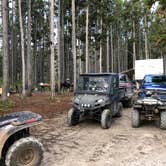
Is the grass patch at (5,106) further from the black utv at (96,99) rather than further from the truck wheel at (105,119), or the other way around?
the truck wheel at (105,119)

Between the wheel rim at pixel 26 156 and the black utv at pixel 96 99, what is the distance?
3963 millimetres

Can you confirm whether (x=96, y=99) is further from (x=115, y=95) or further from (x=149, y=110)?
(x=149, y=110)

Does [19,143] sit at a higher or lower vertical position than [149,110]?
lower

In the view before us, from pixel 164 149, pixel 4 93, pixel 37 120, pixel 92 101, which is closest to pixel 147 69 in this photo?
pixel 4 93

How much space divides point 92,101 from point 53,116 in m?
2.79

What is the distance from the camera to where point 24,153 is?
197 inches

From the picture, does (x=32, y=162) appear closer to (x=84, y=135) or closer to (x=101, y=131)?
(x=84, y=135)

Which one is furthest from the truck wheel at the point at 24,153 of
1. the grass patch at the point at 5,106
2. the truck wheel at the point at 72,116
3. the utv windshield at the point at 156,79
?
the utv windshield at the point at 156,79

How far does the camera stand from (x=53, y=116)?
11.1 metres

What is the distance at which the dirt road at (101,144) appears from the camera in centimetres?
574

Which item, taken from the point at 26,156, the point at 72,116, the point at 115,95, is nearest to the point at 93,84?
the point at 115,95

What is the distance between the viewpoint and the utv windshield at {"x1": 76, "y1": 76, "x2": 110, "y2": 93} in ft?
31.6

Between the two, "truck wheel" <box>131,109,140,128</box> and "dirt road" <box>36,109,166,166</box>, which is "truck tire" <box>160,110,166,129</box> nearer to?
"dirt road" <box>36,109,166,166</box>

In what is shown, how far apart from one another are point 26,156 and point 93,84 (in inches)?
207
